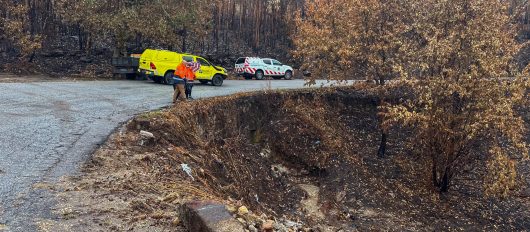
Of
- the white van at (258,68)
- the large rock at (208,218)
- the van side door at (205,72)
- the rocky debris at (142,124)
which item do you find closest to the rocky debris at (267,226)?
the large rock at (208,218)

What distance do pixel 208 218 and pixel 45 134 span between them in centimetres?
574

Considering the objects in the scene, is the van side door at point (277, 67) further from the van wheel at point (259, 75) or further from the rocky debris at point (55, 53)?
the rocky debris at point (55, 53)

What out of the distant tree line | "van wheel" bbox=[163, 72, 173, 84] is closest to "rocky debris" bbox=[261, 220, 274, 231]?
"van wheel" bbox=[163, 72, 173, 84]

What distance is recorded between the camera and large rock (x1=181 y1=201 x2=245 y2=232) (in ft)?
16.1

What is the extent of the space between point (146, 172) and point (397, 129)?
47.6ft

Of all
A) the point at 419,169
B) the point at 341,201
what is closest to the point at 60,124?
the point at 341,201

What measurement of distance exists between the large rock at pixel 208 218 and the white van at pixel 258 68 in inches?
1068

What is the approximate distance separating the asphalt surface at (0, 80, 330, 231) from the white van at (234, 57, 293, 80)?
15.5 m

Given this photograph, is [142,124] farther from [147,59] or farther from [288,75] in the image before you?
[288,75]

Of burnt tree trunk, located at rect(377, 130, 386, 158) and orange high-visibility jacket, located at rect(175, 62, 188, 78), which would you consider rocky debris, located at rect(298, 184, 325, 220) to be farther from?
orange high-visibility jacket, located at rect(175, 62, 188, 78)

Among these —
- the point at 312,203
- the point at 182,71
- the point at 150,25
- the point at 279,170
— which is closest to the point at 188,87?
the point at 182,71

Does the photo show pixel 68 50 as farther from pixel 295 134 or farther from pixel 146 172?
pixel 146 172

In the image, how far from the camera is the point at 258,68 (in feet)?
107

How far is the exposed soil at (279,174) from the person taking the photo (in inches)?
253
